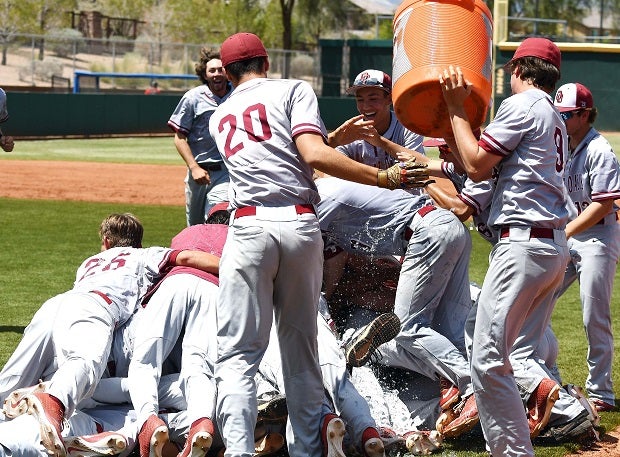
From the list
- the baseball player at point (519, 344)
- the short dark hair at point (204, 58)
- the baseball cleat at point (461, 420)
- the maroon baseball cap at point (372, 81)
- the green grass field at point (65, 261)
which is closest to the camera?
the baseball player at point (519, 344)

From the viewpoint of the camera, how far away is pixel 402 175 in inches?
180

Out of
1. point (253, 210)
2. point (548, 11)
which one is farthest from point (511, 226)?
point (548, 11)

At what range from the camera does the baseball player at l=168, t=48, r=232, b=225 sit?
8.97 meters

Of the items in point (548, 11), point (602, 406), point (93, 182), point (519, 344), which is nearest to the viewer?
point (519, 344)

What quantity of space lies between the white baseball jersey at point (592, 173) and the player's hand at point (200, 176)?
342cm

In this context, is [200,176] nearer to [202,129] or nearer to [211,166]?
[211,166]

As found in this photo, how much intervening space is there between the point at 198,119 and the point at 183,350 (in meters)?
4.27

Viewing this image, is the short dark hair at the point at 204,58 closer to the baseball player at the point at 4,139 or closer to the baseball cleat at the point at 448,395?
the baseball player at the point at 4,139

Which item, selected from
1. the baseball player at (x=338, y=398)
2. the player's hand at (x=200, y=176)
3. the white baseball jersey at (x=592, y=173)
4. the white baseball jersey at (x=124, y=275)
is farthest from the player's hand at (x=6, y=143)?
the white baseball jersey at (x=592, y=173)

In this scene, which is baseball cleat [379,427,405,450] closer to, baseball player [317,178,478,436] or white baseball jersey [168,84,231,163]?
baseball player [317,178,478,436]

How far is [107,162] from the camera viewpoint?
2406cm

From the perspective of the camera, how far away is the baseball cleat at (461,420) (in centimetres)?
535

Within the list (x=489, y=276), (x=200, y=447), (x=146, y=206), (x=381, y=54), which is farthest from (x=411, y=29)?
(x=381, y=54)

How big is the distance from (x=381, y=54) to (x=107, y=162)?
19062 millimetres
